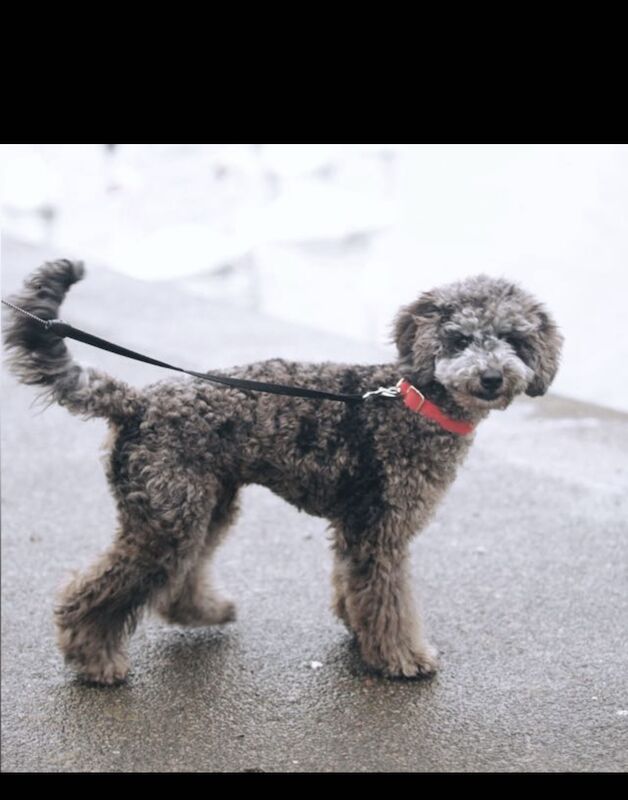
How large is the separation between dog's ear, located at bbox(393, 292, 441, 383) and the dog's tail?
122 cm

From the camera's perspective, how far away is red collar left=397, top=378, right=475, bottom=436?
388 cm

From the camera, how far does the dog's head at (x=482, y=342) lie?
366 cm

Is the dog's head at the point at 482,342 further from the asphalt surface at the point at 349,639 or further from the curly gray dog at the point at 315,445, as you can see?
the asphalt surface at the point at 349,639

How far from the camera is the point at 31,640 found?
4355mm

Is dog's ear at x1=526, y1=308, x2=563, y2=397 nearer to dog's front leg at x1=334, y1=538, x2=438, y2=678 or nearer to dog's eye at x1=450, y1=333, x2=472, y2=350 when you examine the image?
dog's eye at x1=450, y1=333, x2=472, y2=350

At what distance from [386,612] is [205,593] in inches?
35.3

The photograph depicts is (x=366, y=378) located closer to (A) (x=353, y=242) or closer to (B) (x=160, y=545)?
(B) (x=160, y=545)

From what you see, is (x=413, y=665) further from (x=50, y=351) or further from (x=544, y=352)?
(x=50, y=351)

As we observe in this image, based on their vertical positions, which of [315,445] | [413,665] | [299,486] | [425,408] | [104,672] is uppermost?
[425,408]

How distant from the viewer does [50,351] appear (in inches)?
143

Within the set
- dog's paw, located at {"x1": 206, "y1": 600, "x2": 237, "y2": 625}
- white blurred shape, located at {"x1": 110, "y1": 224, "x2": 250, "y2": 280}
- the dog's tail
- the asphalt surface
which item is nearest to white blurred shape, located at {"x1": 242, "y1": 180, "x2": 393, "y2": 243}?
white blurred shape, located at {"x1": 110, "y1": 224, "x2": 250, "y2": 280}

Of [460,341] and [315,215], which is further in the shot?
[315,215]

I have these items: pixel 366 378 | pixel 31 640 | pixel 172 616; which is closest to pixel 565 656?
pixel 366 378

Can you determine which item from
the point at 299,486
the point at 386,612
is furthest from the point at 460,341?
the point at 386,612
